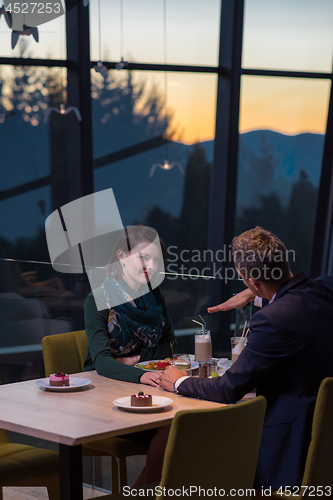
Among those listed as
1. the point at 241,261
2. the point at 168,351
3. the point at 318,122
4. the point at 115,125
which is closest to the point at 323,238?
the point at 318,122

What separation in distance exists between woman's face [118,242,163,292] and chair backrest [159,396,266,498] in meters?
1.17

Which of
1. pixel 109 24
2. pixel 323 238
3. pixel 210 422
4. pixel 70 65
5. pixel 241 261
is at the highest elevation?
pixel 109 24

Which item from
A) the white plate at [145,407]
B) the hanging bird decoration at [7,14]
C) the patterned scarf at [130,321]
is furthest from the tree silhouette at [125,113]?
the white plate at [145,407]

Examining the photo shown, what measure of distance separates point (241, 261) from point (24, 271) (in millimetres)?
2524

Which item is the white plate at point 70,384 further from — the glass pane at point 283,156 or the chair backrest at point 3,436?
the glass pane at point 283,156

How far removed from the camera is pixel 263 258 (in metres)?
1.90

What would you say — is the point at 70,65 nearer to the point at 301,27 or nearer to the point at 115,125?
the point at 115,125

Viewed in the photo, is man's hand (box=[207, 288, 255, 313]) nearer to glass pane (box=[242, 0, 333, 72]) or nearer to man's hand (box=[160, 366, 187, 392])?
man's hand (box=[160, 366, 187, 392])

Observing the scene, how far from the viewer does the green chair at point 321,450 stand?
5.37 feet

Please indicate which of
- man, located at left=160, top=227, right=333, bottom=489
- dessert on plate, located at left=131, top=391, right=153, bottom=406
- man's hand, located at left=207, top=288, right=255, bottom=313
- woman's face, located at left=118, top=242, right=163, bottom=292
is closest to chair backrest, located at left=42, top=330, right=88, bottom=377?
woman's face, located at left=118, top=242, right=163, bottom=292

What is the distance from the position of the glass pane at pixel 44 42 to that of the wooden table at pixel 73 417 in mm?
3823

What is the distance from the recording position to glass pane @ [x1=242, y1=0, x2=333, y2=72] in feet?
17.5

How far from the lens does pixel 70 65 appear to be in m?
5.11

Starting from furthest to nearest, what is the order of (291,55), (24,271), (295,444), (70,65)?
1. (291,55)
2. (70,65)
3. (24,271)
4. (295,444)
